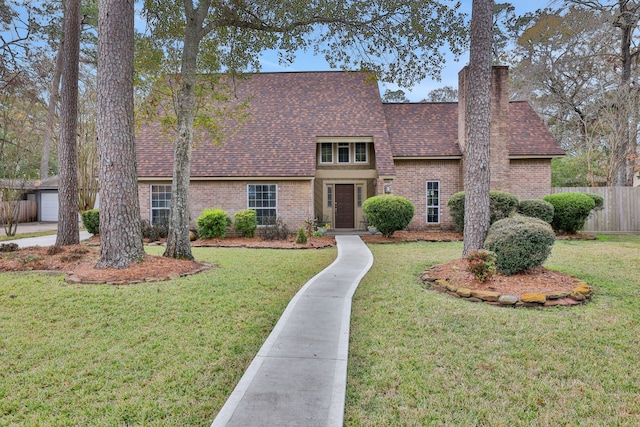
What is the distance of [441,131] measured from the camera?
1656 centimetres

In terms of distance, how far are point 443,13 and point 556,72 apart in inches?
717

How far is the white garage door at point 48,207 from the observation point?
25.7 metres

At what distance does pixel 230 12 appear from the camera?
31.3ft

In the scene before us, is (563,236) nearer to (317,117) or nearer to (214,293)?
(317,117)

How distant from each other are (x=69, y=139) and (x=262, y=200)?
6726 mm

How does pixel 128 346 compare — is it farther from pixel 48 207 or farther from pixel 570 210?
pixel 48 207

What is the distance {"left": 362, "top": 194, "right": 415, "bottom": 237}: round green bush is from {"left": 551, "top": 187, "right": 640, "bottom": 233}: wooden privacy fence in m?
7.50

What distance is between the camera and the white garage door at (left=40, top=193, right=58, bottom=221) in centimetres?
2567

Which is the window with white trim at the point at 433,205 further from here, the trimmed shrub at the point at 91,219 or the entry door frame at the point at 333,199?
the trimmed shrub at the point at 91,219

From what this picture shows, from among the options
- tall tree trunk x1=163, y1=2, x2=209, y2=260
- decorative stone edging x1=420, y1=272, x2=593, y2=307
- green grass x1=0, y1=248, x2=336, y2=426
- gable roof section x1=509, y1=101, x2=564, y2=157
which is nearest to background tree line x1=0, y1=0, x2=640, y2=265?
tall tree trunk x1=163, y1=2, x2=209, y2=260

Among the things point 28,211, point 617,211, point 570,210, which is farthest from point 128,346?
point 28,211

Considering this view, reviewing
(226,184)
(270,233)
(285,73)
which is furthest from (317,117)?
(270,233)

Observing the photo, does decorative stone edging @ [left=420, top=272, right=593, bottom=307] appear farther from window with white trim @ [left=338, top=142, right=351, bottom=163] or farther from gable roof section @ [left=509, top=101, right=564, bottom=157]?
window with white trim @ [left=338, top=142, right=351, bottom=163]

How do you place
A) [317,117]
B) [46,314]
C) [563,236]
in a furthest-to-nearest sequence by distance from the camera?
[317,117], [563,236], [46,314]
